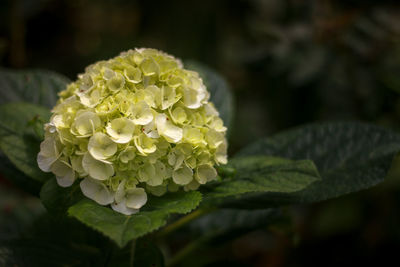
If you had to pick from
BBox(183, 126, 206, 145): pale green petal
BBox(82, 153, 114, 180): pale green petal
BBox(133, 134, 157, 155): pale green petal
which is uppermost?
BBox(183, 126, 206, 145): pale green petal

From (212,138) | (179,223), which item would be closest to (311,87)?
(179,223)

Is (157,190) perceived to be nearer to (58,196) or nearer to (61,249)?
(58,196)

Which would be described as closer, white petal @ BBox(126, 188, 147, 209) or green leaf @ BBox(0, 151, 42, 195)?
white petal @ BBox(126, 188, 147, 209)

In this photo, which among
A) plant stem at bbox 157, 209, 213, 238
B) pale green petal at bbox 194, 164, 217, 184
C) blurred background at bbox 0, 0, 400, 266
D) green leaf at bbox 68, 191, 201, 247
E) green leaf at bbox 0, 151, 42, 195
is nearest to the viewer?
green leaf at bbox 68, 191, 201, 247

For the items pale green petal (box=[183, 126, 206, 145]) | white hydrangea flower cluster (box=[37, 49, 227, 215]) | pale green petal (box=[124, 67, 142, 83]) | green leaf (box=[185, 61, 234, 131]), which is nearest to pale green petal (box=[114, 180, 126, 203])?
white hydrangea flower cluster (box=[37, 49, 227, 215])

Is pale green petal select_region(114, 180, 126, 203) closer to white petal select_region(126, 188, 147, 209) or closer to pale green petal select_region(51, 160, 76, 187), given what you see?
white petal select_region(126, 188, 147, 209)

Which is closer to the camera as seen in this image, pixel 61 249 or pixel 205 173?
pixel 205 173
